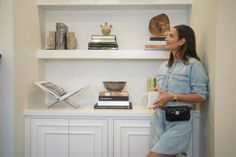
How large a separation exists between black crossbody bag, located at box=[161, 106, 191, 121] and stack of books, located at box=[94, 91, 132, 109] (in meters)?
0.61

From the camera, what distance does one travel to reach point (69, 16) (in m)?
2.80

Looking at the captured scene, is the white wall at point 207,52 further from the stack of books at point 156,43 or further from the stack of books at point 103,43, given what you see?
the stack of books at point 103,43

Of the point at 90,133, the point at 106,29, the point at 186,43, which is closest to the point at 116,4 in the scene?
the point at 106,29

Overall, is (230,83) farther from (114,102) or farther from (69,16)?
(69,16)

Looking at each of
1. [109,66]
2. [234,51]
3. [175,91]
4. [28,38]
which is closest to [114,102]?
[109,66]

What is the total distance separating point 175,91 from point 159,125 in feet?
0.93

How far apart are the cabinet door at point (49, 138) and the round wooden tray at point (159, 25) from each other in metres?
1.21

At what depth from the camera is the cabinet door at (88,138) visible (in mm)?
2312

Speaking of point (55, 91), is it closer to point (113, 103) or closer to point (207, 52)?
point (113, 103)

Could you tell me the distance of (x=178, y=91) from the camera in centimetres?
193

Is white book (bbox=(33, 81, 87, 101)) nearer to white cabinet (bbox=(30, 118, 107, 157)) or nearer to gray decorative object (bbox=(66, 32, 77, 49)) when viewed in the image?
white cabinet (bbox=(30, 118, 107, 157))

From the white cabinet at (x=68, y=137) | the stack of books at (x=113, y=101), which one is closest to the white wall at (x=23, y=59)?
the white cabinet at (x=68, y=137)

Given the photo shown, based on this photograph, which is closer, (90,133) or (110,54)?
(90,133)

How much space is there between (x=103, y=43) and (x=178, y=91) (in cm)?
97
